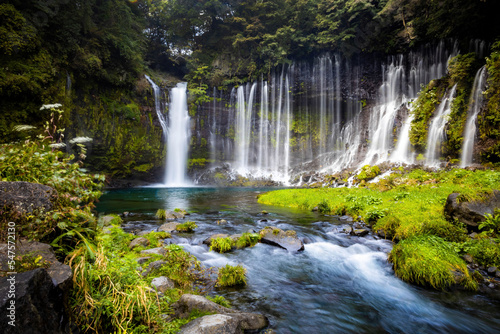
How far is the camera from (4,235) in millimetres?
2115

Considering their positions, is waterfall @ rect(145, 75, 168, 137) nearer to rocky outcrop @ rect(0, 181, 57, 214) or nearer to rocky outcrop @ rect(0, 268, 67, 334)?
rocky outcrop @ rect(0, 181, 57, 214)

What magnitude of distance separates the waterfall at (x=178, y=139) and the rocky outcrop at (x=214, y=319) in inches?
1190

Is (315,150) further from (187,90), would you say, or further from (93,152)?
(93,152)

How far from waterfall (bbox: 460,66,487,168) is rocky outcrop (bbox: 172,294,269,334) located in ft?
62.7

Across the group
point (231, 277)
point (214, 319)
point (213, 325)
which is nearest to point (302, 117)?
point (231, 277)

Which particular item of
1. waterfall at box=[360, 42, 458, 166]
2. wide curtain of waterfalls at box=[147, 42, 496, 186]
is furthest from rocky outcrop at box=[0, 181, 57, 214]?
wide curtain of waterfalls at box=[147, 42, 496, 186]

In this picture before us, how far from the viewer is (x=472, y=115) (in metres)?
16.2

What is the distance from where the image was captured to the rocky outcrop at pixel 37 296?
4.91 ft

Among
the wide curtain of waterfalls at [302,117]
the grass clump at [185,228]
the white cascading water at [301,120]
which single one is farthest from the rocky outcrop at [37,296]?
the white cascading water at [301,120]

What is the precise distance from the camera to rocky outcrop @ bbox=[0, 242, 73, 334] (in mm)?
1498

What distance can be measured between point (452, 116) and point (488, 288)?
18568 mm

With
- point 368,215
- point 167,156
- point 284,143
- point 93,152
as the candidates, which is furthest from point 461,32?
point 93,152

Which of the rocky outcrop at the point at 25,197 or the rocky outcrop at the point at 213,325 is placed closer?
the rocky outcrop at the point at 25,197

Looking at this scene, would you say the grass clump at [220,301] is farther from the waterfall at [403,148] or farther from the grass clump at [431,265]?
the waterfall at [403,148]
